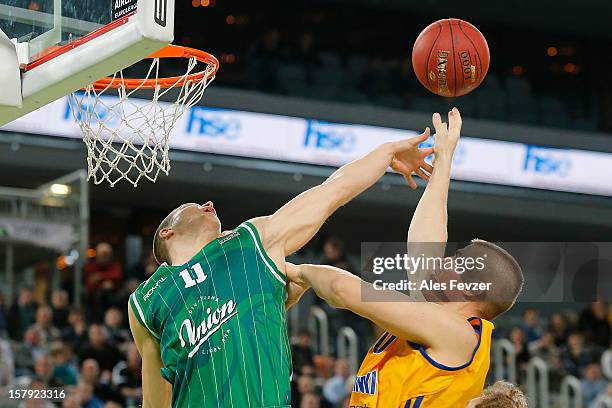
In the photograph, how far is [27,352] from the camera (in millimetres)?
9328

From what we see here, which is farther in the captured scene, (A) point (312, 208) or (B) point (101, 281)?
(B) point (101, 281)

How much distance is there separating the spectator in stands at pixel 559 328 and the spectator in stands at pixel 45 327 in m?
5.84

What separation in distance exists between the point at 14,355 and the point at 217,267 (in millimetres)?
6063

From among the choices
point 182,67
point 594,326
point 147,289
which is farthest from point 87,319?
point 147,289

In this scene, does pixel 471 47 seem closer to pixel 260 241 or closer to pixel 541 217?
pixel 260 241

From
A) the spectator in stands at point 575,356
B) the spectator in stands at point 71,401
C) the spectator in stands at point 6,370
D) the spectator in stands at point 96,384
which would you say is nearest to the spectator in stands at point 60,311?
the spectator in stands at point 6,370

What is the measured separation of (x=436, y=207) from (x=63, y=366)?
567cm

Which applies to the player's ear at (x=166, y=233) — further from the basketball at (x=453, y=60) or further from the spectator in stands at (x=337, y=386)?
the spectator in stands at (x=337, y=386)

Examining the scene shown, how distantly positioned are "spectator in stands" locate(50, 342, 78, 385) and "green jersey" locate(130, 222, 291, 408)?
5269 millimetres

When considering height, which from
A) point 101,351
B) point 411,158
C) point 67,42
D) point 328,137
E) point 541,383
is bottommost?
point 541,383

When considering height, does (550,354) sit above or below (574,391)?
above

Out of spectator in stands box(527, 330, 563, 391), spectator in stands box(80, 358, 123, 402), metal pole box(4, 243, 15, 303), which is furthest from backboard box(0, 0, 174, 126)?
spectator in stands box(527, 330, 563, 391)

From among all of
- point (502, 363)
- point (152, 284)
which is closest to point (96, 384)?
point (502, 363)

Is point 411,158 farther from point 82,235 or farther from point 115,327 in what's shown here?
point 82,235
